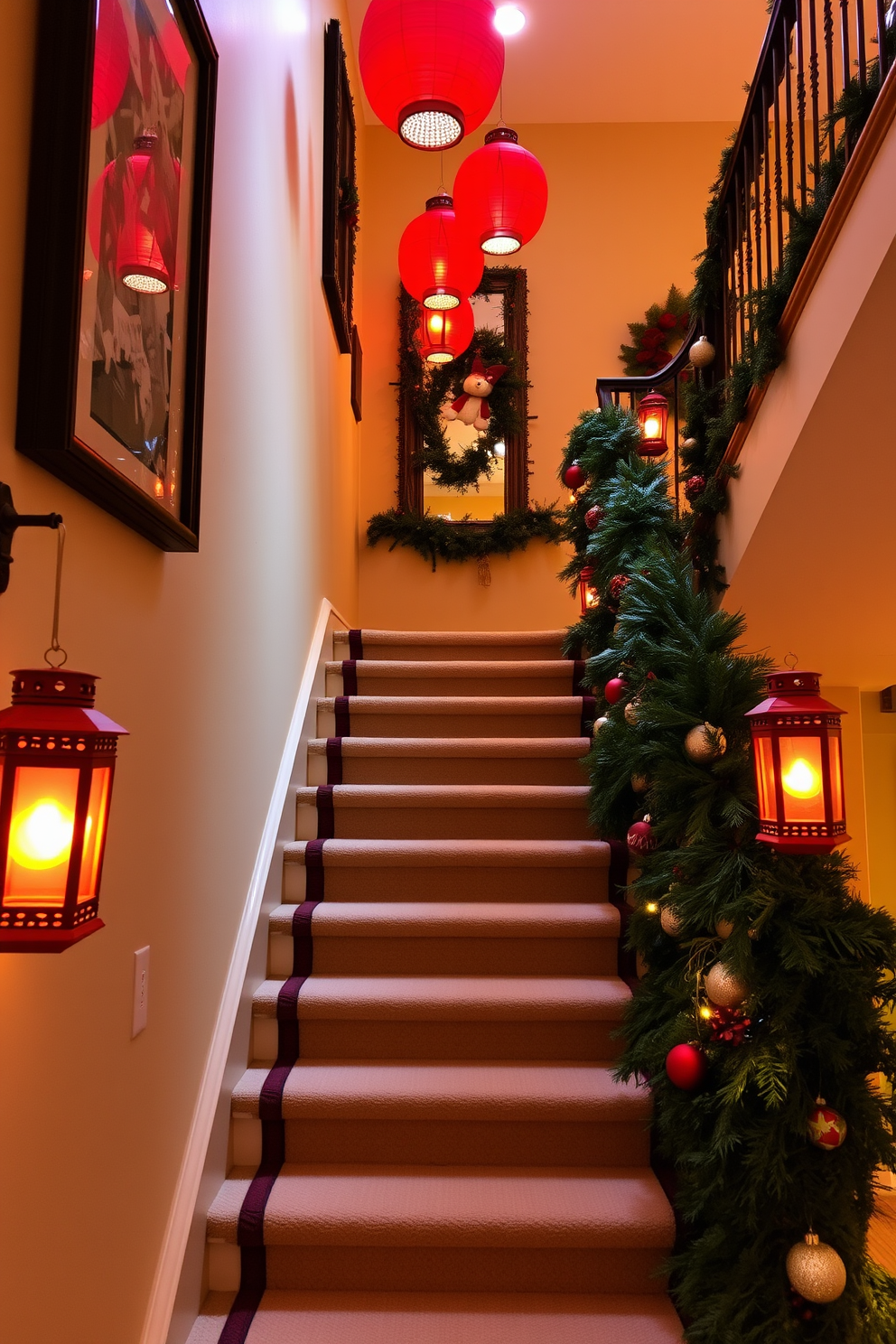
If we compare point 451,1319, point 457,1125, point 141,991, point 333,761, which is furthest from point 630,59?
point 451,1319

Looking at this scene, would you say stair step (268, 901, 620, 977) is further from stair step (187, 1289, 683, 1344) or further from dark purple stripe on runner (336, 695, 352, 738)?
dark purple stripe on runner (336, 695, 352, 738)

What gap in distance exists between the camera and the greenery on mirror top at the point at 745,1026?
1.60 metres

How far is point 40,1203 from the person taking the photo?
3.71 ft

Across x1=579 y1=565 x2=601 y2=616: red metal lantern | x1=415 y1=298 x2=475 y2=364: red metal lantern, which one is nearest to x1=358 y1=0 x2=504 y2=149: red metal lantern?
x1=579 y1=565 x2=601 y2=616: red metal lantern

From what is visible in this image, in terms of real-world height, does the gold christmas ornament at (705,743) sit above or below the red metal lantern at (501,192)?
below

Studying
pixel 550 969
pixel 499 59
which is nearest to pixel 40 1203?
pixel 550 969

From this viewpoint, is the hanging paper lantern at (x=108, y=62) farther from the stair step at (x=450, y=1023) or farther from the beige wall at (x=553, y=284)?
the beige wall at (x=553, y=284)

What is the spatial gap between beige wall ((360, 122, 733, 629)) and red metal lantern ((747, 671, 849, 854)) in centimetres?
387

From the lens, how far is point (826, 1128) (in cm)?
160

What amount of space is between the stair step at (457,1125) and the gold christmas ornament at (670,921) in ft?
1.39

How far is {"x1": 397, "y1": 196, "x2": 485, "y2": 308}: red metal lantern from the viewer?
4.14 metres

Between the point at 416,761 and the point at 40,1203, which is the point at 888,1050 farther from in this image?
the point at 416,761

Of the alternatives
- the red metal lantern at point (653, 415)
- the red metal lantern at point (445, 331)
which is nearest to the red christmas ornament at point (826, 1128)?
the red metal lantern at point (653, 415)

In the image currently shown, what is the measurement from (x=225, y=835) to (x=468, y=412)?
157 inches
